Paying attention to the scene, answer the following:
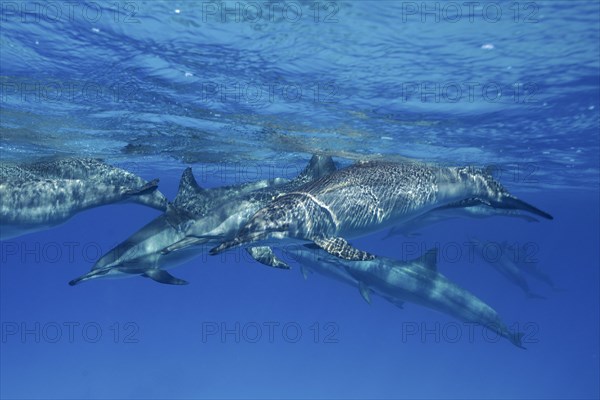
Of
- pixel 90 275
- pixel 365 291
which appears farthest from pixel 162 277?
pixel 365 291

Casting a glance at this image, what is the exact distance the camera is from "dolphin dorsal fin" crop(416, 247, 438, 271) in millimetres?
13758

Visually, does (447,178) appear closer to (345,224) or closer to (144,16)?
(345,224)

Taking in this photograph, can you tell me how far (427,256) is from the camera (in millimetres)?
13852

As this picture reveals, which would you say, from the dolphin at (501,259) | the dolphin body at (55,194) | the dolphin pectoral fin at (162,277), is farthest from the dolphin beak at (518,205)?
the dolphin at (501,259)

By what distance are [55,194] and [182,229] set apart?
417 cm

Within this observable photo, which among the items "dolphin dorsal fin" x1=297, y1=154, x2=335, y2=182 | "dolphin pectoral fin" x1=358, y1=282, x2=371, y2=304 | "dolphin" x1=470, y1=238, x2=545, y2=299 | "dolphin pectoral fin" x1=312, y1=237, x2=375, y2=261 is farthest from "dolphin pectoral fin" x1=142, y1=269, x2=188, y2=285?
"dolphin" x1=470, y1=238, x2=545, y2=299

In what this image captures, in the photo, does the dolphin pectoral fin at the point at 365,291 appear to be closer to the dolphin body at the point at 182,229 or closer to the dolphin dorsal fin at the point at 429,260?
the dolphin dorsal fin at the point at 429,260

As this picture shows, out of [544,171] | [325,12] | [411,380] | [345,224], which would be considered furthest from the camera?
[411,380]

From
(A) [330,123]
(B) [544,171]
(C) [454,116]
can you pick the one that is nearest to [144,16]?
(A) [330,123]

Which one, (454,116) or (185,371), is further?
(185,371)

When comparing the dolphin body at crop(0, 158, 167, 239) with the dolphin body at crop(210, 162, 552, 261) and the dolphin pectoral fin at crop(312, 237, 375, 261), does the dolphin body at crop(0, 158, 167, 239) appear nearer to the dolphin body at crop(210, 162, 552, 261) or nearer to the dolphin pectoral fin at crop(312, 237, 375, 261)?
the dolphin body at crop(210, 162, 552, 261)

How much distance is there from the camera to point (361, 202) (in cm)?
913

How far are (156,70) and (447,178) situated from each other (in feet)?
22.9

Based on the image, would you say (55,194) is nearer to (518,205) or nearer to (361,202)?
(361,202)
